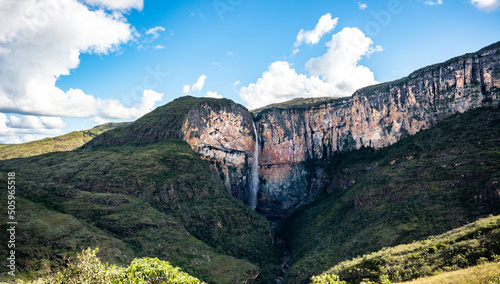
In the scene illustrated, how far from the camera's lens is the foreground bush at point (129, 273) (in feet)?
62.2

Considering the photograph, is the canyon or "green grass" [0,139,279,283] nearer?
"green grass" [0,139,279,283]

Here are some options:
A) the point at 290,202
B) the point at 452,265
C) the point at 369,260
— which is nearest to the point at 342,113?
the point at 290,202

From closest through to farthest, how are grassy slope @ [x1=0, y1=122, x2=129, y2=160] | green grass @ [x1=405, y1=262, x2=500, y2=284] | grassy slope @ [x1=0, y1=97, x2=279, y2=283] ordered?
green grass @ [x1=405, y1=262, x2=500, y2=284] < grassy slope @ [x1=0, y1=97, x2=279, y2=283] < grassy slope @ [x1=0, y1=122, x2=129, y2=160]

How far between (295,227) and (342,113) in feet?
220

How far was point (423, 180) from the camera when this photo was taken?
73500 millimetres

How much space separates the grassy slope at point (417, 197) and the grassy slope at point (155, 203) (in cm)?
1990

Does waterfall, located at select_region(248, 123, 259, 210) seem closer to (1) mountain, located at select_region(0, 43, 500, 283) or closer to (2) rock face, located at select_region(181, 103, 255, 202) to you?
(1) mountain, located at select_region(0, 43, 500, 283)

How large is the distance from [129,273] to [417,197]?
7362cm

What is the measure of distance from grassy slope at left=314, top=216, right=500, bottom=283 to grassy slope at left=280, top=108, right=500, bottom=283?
12.9 metres

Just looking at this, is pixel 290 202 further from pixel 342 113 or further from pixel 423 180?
pixel 423 180

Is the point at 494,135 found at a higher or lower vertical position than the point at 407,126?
lower

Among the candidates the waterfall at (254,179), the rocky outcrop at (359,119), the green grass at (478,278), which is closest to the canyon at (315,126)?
the rocky outcrop at (359,119)

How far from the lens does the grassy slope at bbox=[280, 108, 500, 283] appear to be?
59.2 meters

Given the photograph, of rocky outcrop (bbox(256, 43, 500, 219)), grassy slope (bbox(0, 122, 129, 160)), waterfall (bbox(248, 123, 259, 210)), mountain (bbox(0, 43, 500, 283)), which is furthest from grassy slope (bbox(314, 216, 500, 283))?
grassy slope (bbox(0, 122, 129, 160))
